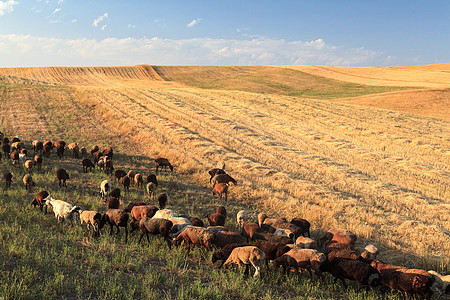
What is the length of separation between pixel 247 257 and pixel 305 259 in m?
1.42

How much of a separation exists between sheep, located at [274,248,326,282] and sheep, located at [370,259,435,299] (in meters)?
1.28

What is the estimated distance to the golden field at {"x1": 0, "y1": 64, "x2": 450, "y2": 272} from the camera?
37.6 ft

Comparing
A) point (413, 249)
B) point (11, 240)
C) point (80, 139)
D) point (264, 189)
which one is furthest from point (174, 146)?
point (413, 249)

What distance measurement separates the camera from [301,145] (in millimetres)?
23531

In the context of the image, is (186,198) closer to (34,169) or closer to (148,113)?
(34,169)

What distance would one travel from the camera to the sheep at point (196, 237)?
8.20 meters

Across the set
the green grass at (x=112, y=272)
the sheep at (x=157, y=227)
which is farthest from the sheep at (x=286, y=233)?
the sheep at (x=157, y=227)

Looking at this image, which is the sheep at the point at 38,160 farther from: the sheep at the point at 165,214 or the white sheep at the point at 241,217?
the white sheep at the point at 241,217

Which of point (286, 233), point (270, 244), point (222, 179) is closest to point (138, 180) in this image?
point (222, 179)


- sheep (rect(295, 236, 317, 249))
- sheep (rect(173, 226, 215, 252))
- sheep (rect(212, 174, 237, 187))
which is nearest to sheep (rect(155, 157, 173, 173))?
sheep (rect(212, 174, 237, 187))

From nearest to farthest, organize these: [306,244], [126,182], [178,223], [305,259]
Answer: [305,259] < [306,244] < [178,223] < [126,182]

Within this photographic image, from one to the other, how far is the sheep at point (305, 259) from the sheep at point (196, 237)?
1885mm

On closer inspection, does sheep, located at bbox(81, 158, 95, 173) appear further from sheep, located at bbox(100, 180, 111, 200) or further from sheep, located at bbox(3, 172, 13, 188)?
sheep, located at bbox(100, 180, 111, 200)

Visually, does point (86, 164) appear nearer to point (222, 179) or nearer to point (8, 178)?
point (8, 178)
